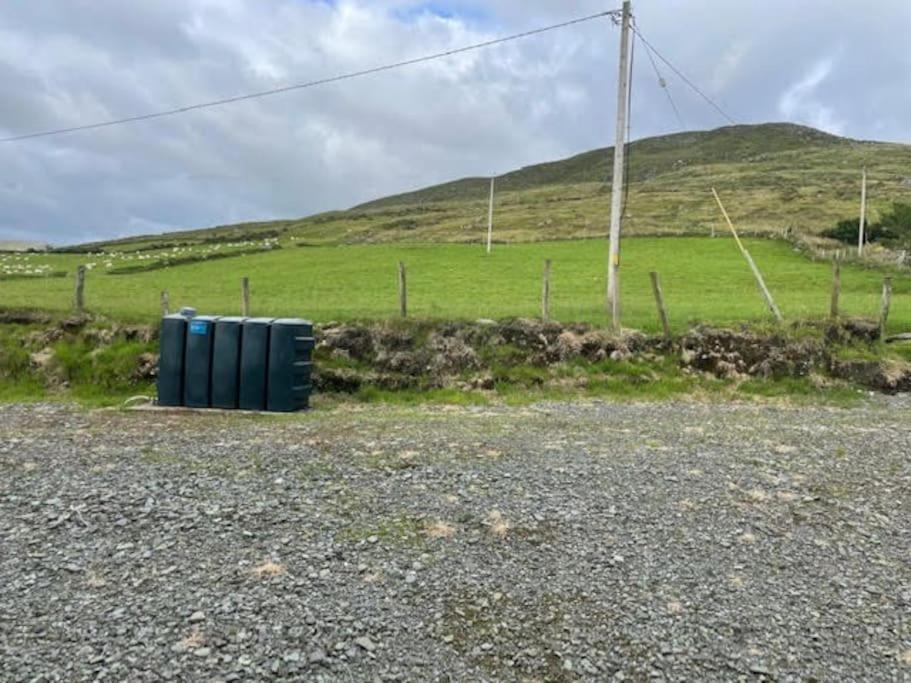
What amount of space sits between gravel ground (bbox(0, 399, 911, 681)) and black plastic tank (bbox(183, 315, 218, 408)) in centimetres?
293

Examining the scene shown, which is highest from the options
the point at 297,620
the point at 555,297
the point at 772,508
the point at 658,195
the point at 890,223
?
the point at 658,195

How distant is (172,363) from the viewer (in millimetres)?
15344

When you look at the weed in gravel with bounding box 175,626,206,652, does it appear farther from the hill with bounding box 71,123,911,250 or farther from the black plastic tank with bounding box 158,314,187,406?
the hill with bounding box 71,123,911,250

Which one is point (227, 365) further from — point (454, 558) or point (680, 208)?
point (680, 208)

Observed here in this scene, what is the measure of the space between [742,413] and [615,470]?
617cm

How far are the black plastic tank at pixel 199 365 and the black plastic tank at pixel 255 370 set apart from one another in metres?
0.75

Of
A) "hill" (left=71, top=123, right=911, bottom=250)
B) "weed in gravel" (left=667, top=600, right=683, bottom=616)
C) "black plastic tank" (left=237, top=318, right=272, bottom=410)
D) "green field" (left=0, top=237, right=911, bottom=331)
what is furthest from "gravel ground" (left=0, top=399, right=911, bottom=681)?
"hill" (left=71, top=123, right=911, bottom=250)

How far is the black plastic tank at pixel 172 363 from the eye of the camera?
50.2 feet

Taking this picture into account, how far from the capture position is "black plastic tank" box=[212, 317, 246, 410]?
15.1 meters

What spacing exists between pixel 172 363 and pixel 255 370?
73.2 inches

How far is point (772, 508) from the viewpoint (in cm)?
879

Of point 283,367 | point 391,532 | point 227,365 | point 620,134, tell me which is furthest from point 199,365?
point 620,134

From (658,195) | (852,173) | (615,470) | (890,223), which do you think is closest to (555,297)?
(615,470)

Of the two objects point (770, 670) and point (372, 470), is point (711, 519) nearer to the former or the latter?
point (770, 670)
